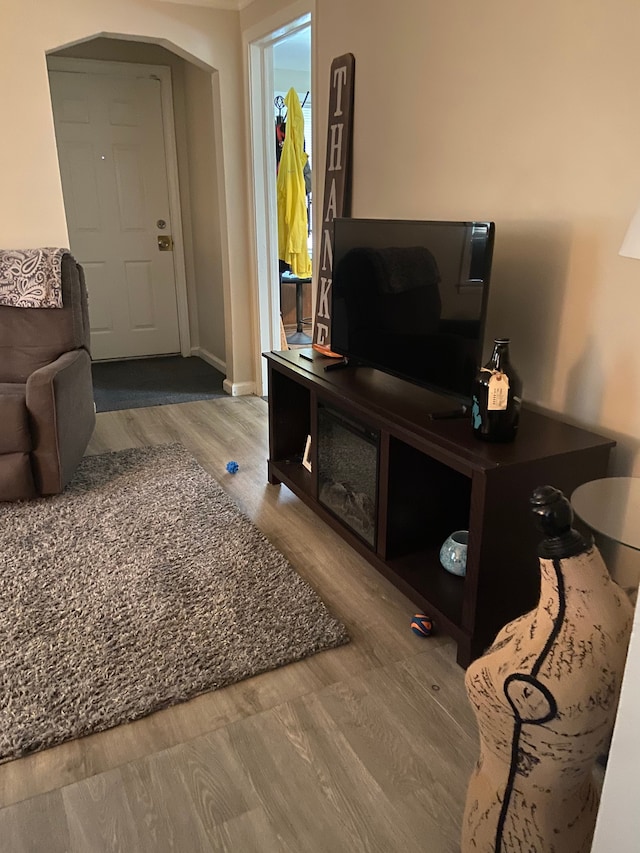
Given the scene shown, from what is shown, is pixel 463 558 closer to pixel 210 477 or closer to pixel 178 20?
pixel 210 477

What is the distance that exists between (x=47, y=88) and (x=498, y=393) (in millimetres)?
3028

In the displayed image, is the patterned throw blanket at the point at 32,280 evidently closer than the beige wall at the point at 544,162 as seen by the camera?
No

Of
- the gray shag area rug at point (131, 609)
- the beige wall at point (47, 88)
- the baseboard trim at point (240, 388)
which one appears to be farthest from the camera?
the baseboard trim at point (240, 388)

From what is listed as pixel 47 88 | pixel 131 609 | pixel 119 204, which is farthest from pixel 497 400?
pixel 119 204

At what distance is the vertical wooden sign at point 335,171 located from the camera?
2859mm

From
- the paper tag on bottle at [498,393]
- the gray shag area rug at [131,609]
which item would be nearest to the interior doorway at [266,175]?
the gray shag area rug at [131,609]

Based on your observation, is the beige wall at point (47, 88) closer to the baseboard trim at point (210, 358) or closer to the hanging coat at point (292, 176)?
the hanging coat at point (292, 176)

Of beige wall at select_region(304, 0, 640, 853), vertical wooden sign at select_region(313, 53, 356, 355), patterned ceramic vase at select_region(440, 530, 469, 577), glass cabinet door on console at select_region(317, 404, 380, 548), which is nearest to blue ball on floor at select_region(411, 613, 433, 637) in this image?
patterned ceramic vase at select_region(440, 530, 469, 577)

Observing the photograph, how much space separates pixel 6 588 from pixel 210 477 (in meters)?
1.08

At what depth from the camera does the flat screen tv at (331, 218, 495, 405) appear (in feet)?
6.16

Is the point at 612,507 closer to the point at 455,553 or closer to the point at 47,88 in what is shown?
the point at 455,553

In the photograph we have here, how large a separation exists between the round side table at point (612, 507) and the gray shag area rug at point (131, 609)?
0.82 metres

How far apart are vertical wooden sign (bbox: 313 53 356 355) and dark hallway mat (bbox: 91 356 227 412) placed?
1389 mm

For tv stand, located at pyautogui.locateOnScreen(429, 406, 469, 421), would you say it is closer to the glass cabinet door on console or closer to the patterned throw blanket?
the glass cabinet door on console
